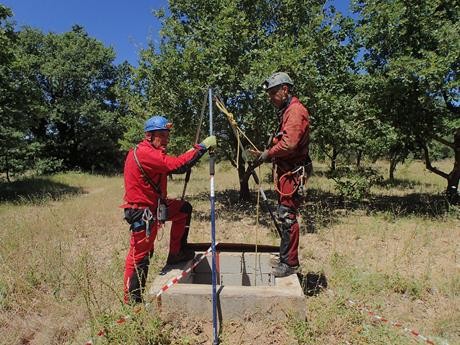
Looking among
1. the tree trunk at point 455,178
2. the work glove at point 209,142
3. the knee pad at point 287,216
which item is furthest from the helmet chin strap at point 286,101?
the tree trunk at point 455,178

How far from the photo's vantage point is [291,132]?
4.58 meters

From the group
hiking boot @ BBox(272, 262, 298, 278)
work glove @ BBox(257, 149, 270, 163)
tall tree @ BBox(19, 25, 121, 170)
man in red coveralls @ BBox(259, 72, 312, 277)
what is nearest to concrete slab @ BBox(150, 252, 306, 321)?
hiking boot @ BBox(272, 262, 298, 278)

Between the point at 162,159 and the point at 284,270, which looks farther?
the point at 284,270

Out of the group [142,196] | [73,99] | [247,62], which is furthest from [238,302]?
[73,99]

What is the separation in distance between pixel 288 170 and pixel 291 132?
54 cm

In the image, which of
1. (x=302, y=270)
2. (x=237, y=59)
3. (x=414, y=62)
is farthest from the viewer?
(x=237, y=59)

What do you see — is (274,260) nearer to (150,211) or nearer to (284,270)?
(284,270)

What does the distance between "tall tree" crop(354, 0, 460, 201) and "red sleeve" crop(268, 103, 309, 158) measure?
5.81 m

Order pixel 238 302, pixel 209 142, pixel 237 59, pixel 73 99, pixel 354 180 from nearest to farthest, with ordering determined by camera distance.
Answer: pixel 238 302, pixel 209 142, pixel 237 59, pixel 354 180, pixel 73 99

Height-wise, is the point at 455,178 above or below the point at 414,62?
below

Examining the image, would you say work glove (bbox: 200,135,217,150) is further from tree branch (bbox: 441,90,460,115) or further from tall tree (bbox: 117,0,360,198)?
tree branch (bbox: 441,90,460,115)

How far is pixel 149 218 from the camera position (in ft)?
15.2

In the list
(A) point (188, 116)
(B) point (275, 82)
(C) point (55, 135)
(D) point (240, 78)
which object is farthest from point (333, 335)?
(C) point (55, 135)

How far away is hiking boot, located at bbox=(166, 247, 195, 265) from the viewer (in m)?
5.28
